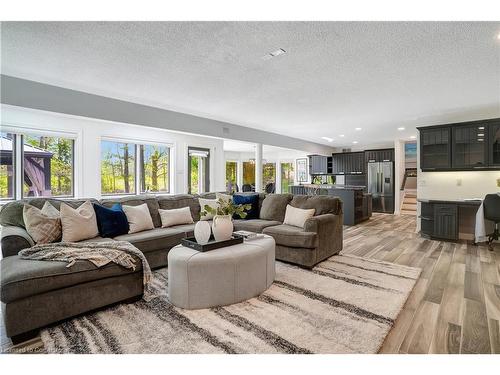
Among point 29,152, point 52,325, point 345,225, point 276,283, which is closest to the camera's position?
point 52,325

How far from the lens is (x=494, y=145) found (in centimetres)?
482

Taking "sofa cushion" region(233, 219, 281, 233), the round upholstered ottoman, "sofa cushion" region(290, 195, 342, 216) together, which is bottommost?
the round upholstered ottoman

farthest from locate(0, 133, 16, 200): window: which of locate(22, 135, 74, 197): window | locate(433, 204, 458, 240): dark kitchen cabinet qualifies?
locate(433, 204, 458, 240): dark kitchen cabinet

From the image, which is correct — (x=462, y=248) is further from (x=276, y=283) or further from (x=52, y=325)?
(x=52, y=325)

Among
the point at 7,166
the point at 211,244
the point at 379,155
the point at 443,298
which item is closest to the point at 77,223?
the point at 211,244

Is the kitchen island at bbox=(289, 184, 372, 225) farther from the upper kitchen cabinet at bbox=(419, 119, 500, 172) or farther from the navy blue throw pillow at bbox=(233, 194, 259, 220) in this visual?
the navy blue throw pillow at bbox=(233, 194, 259, 220)

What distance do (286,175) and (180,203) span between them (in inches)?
298

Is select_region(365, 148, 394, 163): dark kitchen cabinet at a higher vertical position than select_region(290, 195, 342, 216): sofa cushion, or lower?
higher

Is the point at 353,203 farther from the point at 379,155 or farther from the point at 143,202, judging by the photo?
the point at 143,202

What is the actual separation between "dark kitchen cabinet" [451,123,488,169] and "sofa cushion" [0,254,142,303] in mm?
6195

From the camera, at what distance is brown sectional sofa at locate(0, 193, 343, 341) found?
1.96m
